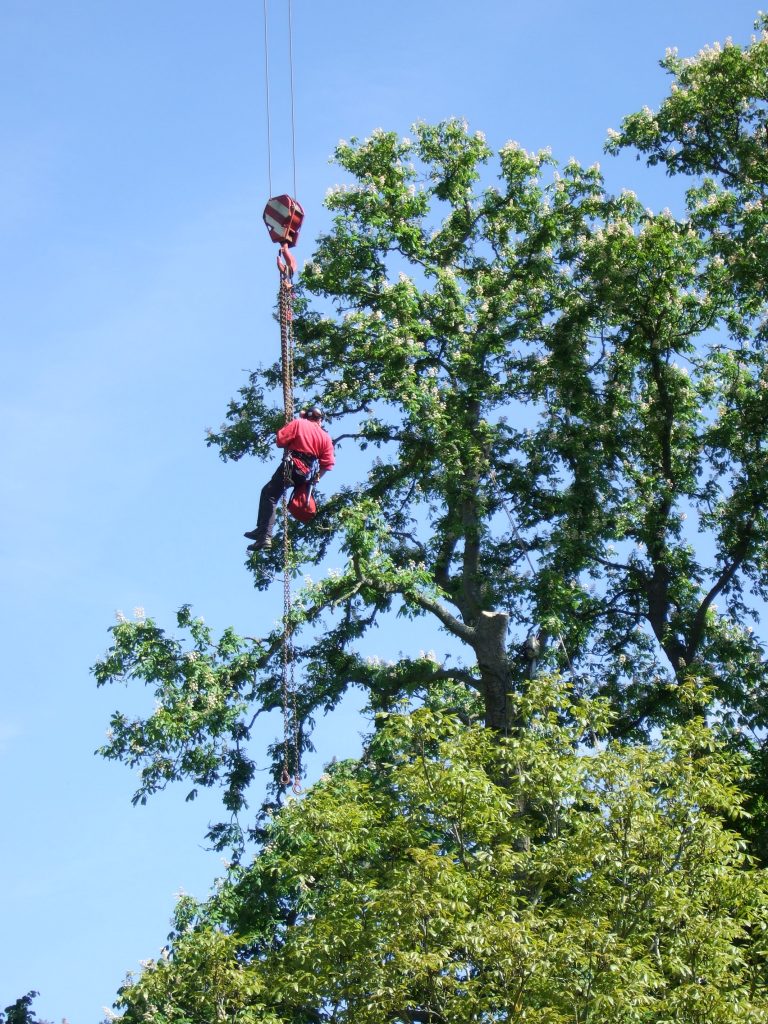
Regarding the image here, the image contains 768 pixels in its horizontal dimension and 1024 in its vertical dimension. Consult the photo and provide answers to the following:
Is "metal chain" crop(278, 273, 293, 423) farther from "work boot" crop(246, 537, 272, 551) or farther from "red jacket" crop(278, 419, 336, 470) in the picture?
"work boot" crop(246, 537, 272, 551)

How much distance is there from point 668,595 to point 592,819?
28.3 ft

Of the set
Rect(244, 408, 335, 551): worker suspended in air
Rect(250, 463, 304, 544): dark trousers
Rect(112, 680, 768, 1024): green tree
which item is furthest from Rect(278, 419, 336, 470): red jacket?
Rect(112, 680, 768, 1024): green tree

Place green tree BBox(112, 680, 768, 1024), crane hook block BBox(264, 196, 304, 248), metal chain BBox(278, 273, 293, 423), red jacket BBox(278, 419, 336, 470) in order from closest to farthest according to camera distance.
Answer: green tree BBox(112, 680, 768, 1024) < metal chain BBox(278, 273, 293, 423) < red jacket BBox(278, 419, 336, 470) < crane hook block BBox(264, 196, 304, 248)

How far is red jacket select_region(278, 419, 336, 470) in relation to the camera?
49.2 ft

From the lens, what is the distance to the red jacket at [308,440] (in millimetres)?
14984

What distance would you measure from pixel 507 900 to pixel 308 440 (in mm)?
5134

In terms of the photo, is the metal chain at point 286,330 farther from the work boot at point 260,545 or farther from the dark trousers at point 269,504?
the work boot at point 260,545

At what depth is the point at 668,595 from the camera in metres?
21.2

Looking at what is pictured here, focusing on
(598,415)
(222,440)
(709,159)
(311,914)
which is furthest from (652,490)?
(311,914)

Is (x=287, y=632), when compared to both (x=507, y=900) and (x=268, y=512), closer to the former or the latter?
(x=268, y=512)

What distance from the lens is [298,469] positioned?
1554 centimetres

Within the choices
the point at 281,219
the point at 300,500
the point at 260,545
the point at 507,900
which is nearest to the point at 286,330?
the point at 281,219

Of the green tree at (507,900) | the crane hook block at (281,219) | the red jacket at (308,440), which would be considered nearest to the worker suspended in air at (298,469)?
the red jacket at (308,440)

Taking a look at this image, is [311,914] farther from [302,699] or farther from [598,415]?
[598,415]
